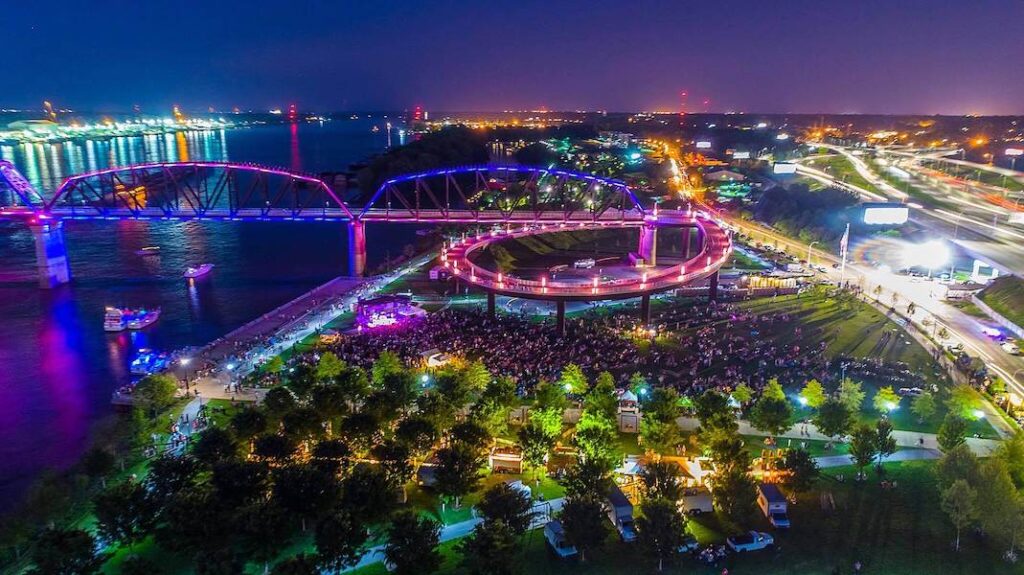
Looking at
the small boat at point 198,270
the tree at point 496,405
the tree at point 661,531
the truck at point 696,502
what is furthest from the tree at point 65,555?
the small boat at point 198,270

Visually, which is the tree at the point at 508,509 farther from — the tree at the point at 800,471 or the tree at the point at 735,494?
the tree at the point at 800,471

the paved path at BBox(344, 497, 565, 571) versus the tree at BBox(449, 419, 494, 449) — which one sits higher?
the tree at BBox(449, 419, 494, 449)

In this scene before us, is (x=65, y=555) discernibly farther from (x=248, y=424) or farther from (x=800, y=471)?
(x=800, y=471)

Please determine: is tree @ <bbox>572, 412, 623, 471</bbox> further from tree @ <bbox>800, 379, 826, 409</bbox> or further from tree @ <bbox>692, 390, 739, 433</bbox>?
tree @ <bbox>800, 379, 826, 409</bbox>

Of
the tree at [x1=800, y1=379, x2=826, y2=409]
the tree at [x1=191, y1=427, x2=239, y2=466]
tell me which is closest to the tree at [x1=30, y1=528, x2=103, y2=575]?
the tree at [x1=191, y1=427, x2=239, y2=466]

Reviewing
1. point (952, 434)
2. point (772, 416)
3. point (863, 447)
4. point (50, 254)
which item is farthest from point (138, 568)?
point (50, 254)

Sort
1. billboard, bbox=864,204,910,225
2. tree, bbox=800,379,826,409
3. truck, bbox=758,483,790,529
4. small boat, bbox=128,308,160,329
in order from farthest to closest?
billboard, bbox=864,204,910,225
small boat, bbox=128,308,160,329
tree, bbox=800,379,826,409
truck, bbox=758,483,790,529
